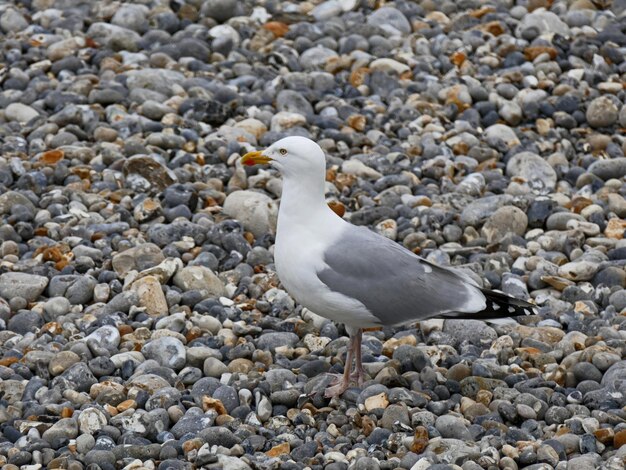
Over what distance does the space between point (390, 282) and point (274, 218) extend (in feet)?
6.51

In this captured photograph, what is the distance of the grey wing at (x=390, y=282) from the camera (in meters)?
5.12

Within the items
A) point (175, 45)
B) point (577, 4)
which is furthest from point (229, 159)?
point (577, 4)

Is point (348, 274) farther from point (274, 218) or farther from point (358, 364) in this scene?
point (274, 218)

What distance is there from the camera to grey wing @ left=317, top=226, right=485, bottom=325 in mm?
5121

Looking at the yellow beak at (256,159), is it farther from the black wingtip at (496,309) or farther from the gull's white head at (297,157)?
the black wingtip at (496,309)

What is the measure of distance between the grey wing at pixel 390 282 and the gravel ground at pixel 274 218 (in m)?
0.39

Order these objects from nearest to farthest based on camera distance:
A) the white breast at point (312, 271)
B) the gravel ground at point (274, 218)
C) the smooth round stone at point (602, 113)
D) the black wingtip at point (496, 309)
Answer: the gravel ground at point (274, 218), the white breast at point (312, 271), the black wingtip at point (496, 309), the smooth round stone at point (602, 113)

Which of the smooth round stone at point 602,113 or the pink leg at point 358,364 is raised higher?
the smooth round stone at point 602,113

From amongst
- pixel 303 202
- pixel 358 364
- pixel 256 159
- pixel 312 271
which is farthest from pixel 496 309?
pixel 256 159

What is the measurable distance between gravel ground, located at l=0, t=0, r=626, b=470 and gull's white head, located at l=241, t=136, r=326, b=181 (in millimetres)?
1028

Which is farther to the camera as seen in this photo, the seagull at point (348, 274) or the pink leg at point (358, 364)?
the pink leg at point (358, 364)

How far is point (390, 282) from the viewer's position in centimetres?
518

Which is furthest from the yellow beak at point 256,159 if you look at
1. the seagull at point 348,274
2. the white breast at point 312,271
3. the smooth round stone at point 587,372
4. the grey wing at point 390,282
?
the smooth round stone at point 587,372

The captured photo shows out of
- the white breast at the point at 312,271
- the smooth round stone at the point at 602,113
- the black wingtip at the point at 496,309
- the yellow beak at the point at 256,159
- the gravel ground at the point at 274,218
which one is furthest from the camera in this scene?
the smooth round stone at the point at 602,113
